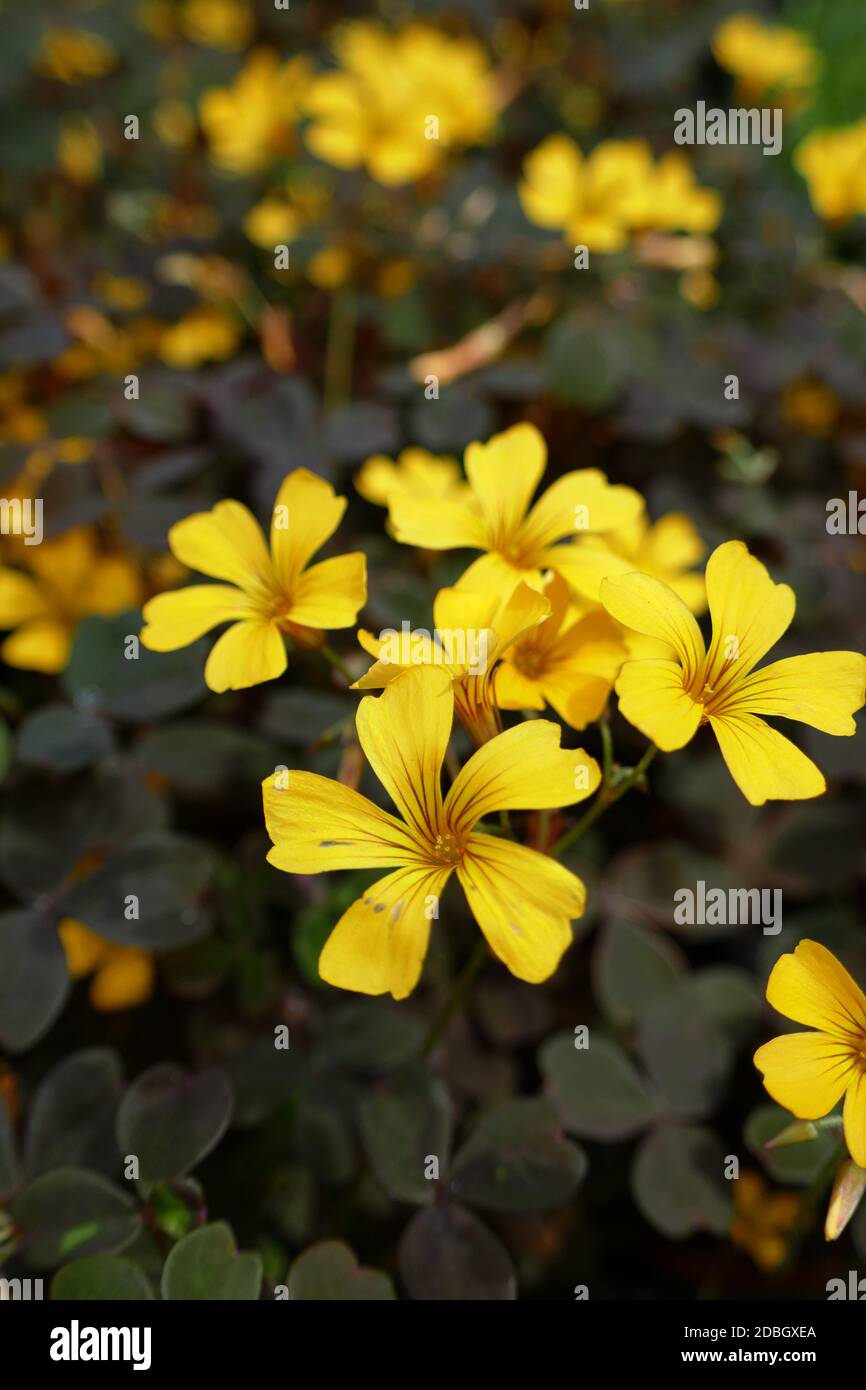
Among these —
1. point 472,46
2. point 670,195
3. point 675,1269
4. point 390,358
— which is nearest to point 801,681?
point 675,1269

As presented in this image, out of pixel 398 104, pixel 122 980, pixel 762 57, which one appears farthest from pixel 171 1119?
pixel 762 57

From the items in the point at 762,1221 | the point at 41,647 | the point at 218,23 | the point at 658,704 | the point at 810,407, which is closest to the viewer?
the point at 658,704

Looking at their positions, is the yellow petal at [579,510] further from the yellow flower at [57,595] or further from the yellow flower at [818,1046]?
the yellow flower at [57,595]

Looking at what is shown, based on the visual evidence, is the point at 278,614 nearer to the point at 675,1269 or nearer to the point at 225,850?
the point at 225,850

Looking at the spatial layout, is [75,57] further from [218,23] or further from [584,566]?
[584,566]

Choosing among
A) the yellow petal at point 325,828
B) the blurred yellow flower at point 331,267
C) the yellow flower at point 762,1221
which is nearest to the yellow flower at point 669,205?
the blurred yellow flower at point 331,267

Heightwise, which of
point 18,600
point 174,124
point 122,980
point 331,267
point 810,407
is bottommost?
point 122,980
